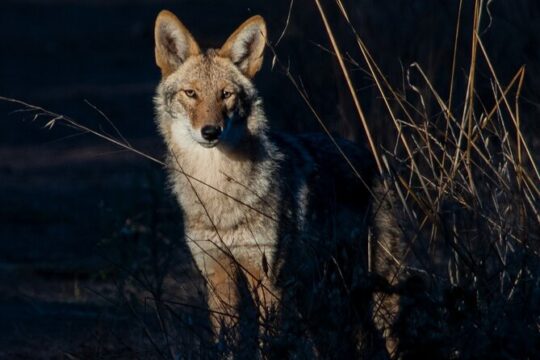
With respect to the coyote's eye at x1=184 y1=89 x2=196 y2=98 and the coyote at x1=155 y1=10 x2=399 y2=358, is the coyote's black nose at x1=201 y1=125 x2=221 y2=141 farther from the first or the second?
the coyote's eye at x1=184 y1=89 x2=196 y2=98

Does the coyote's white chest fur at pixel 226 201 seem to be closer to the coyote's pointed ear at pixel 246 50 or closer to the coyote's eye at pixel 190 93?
the coyote's eye at pixel 190 93

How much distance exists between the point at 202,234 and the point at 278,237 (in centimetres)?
36

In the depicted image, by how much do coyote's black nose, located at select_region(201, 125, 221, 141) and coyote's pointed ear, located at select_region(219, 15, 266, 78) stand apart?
517 mm

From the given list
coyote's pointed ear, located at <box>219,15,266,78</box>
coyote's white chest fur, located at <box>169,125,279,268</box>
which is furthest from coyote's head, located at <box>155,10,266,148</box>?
coyote's white chest fur, located at <box>169,125,279,268</box>

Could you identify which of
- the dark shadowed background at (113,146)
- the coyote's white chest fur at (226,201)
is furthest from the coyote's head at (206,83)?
the dark shadowed background at (113,146)

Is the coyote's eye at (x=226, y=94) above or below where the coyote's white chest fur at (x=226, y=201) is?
above

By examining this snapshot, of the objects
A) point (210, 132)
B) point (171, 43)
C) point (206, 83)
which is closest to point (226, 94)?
point (206, 83)

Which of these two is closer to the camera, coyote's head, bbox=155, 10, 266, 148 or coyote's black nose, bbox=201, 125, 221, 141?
coyote's black nose, bbox=201, 125, 221, 141

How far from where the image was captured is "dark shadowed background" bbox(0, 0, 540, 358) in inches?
276

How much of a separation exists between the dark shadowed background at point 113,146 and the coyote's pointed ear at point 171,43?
0.47m

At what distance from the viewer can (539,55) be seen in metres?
6.79

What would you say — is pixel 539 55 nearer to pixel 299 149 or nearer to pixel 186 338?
pixel 299 149

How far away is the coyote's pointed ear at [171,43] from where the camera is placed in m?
6.72

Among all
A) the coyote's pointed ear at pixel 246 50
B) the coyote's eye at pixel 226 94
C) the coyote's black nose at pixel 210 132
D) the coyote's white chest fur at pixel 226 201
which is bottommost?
the coyote's white chest fur at pixel 226 201
